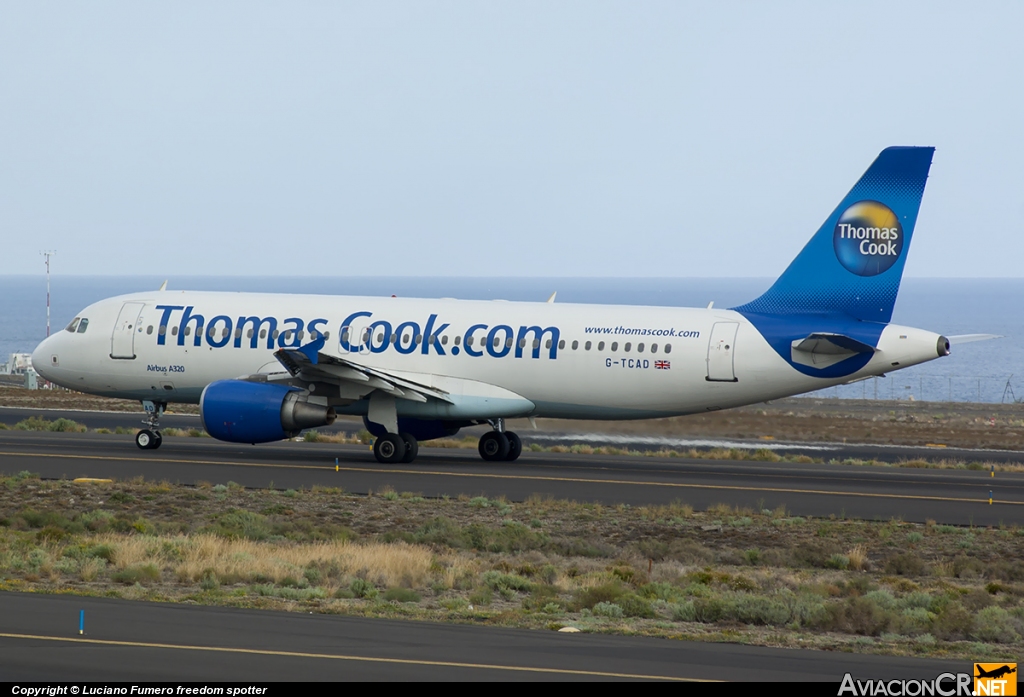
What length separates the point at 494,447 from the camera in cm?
3425

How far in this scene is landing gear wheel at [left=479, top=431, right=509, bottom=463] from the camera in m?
34.2

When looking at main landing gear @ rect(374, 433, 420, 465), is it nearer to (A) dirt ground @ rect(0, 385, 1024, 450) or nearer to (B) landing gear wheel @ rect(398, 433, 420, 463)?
(B) landing gear wheel @ rect(398, 433, 420, 463)

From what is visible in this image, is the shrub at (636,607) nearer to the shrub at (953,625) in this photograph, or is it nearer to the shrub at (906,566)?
the shrub at (953,625)

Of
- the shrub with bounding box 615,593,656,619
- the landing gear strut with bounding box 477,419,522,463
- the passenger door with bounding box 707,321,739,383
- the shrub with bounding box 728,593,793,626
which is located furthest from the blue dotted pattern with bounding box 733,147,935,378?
the shrub with bounding box 615,593,656,619

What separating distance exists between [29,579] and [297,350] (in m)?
13.3

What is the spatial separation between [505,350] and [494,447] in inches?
120

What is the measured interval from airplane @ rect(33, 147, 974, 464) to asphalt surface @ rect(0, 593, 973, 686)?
1641 centimetres

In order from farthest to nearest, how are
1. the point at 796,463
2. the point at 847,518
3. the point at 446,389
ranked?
1. the point at 796,463
2. the point at 446,389
3. the point at 847,518

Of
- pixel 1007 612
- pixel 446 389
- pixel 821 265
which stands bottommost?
pixel 1007 612

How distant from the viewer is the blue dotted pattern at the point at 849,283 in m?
30.1

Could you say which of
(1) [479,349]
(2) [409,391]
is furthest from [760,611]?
(1) [479,349]

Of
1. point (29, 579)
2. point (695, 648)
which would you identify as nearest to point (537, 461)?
point (29, 579)

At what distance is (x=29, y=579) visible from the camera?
17422 mm

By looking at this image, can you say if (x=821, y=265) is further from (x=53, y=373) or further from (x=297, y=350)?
(x=53, y=373)
